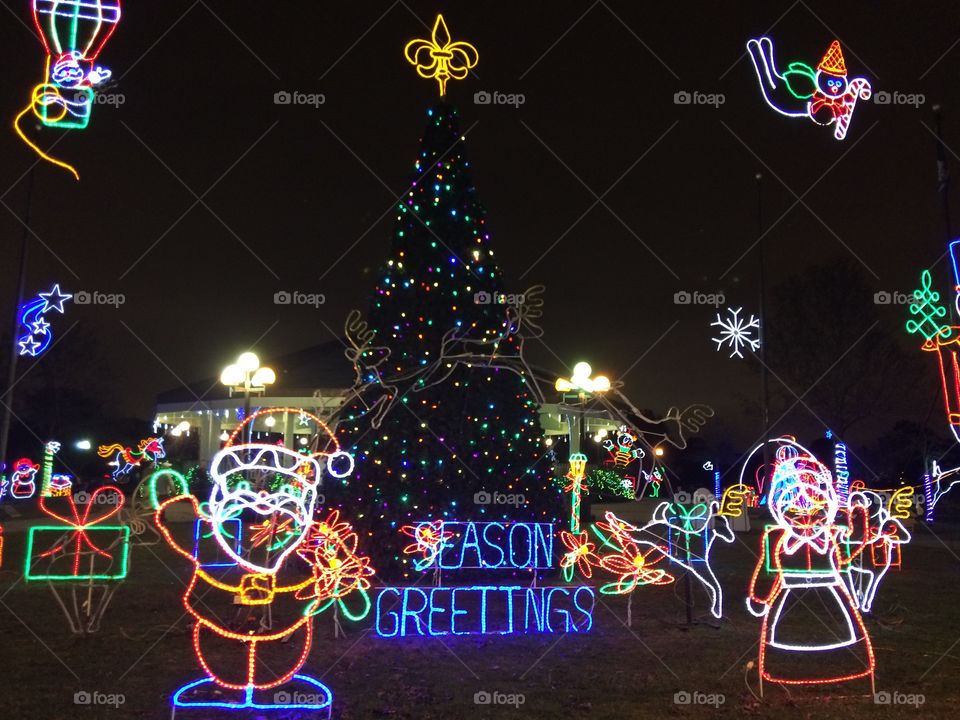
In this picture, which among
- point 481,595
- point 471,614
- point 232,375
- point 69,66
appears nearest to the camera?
point 69,66

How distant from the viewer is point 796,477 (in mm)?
6633

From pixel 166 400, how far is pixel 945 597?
30406 mm

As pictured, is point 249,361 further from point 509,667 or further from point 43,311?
point 509,667

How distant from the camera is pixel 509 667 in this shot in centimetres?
709

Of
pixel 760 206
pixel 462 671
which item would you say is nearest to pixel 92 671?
pixel 462 671

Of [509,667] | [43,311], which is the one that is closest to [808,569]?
[509,667]

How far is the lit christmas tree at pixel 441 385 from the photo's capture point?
10.5 m

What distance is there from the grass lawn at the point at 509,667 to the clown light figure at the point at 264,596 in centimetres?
20

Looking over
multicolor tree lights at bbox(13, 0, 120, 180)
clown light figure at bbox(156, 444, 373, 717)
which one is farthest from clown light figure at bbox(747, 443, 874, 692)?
multicolor tree lights at bbox(13, 0, 120, 180)

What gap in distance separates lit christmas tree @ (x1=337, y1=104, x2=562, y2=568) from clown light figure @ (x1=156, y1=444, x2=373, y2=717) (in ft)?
3.14

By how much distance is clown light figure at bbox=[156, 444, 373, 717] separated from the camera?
5.52 m

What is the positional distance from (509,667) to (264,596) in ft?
7.68

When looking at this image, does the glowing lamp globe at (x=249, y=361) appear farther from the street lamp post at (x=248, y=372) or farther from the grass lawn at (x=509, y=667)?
the grass lawn at (x=509, y=667)

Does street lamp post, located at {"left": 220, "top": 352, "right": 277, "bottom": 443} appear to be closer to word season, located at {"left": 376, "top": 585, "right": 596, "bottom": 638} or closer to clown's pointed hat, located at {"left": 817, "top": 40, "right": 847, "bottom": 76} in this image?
word season, located at {"left": 376, "top": 585, "right": 596, "bottom": 638}
